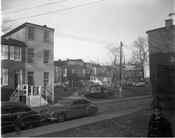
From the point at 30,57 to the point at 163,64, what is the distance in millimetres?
14821

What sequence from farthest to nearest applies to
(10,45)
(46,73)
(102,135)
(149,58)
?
(46,73) → (10,45) → (149,58) → (102,135)

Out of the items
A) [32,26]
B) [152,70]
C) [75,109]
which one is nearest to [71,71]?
[32,26]

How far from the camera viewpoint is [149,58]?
34.9 feet

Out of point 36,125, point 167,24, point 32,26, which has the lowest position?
point 36,125

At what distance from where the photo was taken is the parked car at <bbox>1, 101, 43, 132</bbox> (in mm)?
8812

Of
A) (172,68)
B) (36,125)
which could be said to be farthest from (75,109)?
(172,68)

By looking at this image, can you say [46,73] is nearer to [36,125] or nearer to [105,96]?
[105,96]

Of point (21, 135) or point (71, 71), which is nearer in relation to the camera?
point (21, 135)

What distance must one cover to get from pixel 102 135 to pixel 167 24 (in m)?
5.51

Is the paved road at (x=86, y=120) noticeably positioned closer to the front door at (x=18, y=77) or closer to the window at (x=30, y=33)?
the front door at (x=18, y=77)

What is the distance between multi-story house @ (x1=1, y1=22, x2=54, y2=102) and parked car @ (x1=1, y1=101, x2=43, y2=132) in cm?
1028

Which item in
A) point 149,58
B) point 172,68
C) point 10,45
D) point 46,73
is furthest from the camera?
point 46,73

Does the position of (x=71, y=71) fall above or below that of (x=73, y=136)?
above

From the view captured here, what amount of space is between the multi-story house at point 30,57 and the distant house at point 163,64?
38.4 feet
